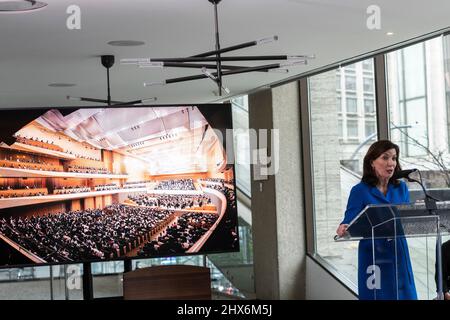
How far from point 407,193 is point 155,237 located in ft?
7.59

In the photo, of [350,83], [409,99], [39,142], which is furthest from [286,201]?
[39,142]

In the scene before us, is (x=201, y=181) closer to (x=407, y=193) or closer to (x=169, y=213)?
(x=169, y=213)

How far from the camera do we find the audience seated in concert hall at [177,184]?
18.1 ft

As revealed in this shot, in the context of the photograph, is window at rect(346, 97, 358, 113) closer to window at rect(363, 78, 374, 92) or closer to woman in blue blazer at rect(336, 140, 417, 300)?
window at rect(363, 78, 374, 92)

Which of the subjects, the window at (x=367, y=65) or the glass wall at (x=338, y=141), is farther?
the glass wall at (x=338, y=141)

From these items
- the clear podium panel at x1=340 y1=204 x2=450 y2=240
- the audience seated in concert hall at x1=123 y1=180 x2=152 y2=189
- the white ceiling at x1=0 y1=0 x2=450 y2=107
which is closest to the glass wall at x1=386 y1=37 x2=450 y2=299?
the white ceiling at x1=0 y1=0 x2=450 y2=107

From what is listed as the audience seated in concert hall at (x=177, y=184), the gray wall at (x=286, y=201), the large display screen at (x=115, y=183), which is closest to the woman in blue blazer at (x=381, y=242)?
the large display screen at (x=115, y=183)

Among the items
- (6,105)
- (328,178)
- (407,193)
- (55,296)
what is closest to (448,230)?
(407,193)

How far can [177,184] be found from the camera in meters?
5.57

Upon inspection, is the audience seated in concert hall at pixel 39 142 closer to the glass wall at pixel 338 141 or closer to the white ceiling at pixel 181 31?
the white ceiling at pixel 181 31

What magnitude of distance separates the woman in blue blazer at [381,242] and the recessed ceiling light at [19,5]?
7.40 ft

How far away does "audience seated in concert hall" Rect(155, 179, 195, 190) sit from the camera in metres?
5.53

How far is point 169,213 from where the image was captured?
5.54 metres

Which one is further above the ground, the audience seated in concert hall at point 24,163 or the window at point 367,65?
the window at point 367,65
